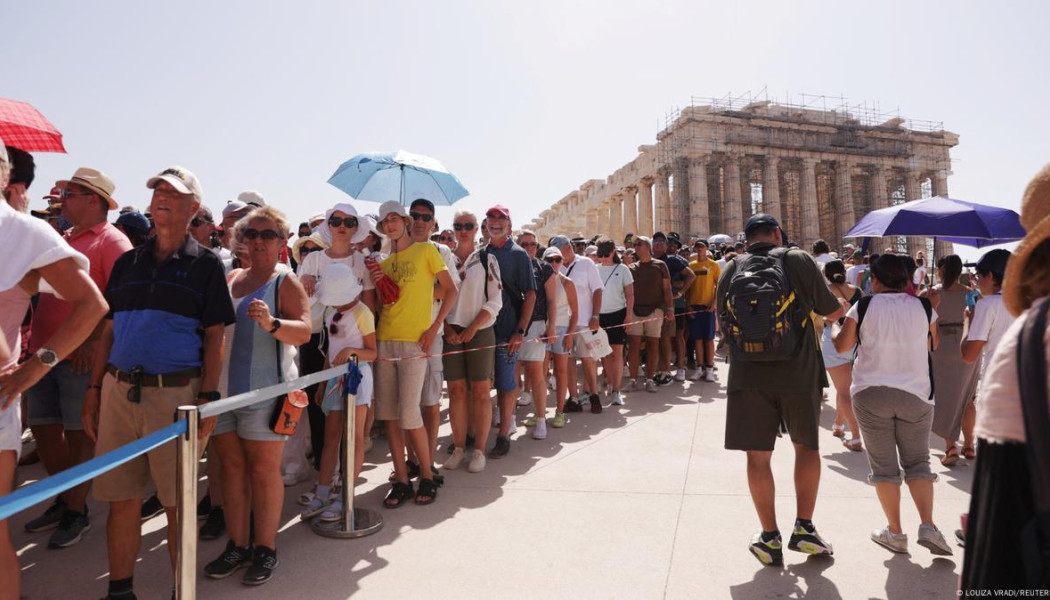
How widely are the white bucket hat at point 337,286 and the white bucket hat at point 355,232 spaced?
1.60 ft

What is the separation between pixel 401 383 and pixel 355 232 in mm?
1161

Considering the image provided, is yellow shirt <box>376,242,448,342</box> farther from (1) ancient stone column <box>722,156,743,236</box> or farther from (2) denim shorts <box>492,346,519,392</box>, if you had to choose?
(1) ancient stone column <box>722,156,743,236</box>

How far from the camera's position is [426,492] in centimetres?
420

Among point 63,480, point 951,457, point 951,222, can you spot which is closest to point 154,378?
point 63,480

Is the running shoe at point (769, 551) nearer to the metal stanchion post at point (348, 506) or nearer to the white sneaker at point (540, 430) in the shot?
the metal stanchion post at point (348, 506)

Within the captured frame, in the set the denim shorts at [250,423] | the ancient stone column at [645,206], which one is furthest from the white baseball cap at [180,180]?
the ancient stone column at [645,206]

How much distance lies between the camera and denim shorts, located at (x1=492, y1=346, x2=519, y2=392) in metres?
5.26

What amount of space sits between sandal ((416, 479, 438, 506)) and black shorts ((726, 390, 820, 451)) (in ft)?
7.03

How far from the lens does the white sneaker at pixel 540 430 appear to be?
5827 millimetres

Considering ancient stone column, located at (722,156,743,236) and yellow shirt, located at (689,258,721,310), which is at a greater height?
ancient stone column, located at (722,156,743,236)

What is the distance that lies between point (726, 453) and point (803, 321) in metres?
2.37

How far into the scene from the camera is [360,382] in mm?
3693

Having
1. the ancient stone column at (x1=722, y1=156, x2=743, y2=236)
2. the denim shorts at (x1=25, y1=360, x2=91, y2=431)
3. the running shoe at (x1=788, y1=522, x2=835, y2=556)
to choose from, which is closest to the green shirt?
the running shoe at (x1=788, y1=522, x2=835, y2=556)

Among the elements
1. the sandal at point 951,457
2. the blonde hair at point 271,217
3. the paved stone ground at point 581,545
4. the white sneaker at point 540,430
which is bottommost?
the paved stone ground at point 581,545
